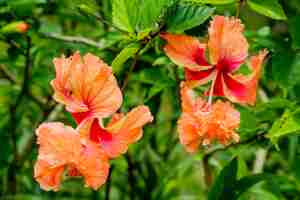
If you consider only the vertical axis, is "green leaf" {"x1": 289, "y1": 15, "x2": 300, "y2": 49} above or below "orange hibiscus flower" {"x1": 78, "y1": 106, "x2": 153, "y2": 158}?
above

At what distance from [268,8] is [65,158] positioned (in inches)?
12.9

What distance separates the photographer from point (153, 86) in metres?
1.29

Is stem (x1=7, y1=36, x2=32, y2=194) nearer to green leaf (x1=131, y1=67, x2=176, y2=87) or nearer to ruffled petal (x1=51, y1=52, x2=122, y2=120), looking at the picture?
green leaf (x1=131, y1=67, x2=176, y2=87)

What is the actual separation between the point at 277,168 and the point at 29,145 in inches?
25.5

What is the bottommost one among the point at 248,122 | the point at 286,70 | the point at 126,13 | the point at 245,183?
the point at 245,183

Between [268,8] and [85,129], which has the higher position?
[268,8]

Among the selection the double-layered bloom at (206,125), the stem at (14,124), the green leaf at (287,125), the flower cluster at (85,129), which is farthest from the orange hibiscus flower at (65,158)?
the stem at (14,124)

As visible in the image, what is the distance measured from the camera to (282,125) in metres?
1.06

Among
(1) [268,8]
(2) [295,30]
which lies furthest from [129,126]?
(2) [295,30]

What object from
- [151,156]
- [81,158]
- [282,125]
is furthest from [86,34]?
[81,158]

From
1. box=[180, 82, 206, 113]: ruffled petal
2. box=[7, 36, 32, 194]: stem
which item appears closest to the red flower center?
box=[180, 82, 206, 113]: ruffled petal

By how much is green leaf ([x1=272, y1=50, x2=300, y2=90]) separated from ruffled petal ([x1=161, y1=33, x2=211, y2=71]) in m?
0.20

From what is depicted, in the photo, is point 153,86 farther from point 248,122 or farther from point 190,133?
point 190,133

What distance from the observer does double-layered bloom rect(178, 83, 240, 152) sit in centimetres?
92
